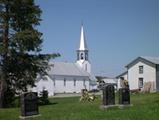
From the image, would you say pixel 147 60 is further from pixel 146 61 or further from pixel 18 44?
pixel 18 44

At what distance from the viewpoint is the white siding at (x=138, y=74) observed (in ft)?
214

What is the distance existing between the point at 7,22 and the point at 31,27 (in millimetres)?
2224

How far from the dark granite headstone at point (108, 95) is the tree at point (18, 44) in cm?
1205

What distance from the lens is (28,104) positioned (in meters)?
22.2

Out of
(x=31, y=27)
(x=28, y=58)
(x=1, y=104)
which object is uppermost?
(x=31, y=27)

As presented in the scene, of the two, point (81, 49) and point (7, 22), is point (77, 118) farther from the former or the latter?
point (81, 49)

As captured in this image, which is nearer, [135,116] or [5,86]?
[135,116]

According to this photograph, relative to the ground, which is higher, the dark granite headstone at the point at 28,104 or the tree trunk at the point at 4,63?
the tree trunk at the point at 4,63

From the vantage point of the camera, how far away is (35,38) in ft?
119

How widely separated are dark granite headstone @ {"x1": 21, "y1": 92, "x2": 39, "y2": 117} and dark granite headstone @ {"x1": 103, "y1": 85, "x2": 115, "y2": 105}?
4410 millimetres

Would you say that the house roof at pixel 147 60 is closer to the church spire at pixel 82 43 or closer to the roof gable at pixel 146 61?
the roof gable at pixel 146 61

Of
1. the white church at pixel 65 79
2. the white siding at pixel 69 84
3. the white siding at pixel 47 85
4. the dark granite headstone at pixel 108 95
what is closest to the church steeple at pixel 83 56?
the white church at pixel 65 79

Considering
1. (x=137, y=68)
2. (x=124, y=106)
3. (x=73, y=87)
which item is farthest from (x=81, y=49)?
(x=124, y=106)

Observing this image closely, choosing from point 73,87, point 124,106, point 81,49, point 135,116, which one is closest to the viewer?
point 135,116
